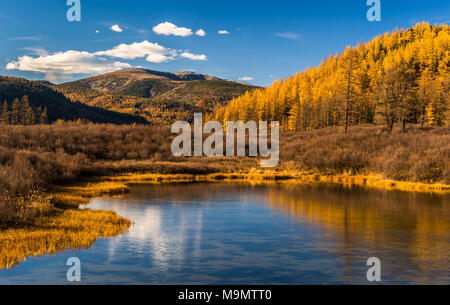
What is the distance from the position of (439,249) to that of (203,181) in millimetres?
29809

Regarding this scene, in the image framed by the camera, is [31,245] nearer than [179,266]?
No

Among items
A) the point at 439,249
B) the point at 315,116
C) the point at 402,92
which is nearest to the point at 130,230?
the point at 439,249

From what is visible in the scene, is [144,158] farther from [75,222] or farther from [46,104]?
[46,104]

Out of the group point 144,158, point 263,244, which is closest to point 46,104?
point 144,158

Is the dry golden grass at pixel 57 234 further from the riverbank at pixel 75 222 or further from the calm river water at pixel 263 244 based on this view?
the calm river water at pixel 263 244

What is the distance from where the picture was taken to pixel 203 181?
44781mm

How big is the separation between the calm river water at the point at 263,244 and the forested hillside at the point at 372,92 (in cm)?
4713

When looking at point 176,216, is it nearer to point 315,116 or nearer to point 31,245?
point 31,245

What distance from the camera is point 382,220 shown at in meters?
23.7

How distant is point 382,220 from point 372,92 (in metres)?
99.7

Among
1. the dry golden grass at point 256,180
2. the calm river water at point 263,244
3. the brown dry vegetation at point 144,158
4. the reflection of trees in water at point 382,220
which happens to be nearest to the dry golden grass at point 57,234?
the calm river water at point 263,244
